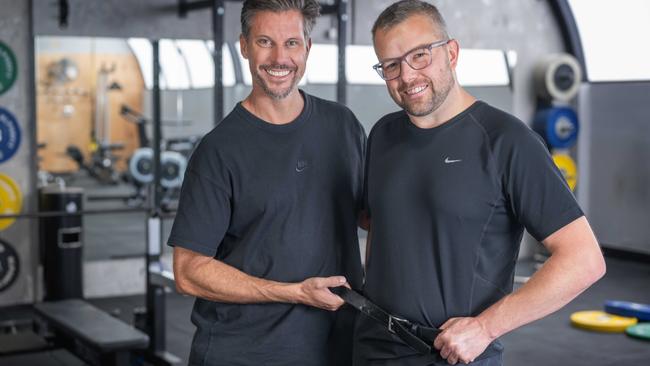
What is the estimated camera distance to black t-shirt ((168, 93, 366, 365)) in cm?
166

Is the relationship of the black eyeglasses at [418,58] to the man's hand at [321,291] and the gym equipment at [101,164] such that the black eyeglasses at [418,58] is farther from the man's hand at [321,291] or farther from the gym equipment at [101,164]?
the gym equipment at [101,164]

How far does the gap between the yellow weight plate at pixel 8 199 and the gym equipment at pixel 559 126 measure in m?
3.99

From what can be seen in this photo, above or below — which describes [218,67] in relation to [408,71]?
above

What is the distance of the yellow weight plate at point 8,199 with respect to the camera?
16.9 feet

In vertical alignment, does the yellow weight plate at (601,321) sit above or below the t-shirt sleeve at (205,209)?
below

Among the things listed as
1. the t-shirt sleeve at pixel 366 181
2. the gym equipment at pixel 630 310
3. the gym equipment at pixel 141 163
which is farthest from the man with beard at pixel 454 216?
the gym equipment at pixel 141 163

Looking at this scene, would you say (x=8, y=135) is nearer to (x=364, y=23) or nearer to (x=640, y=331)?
(x=364, y=23)

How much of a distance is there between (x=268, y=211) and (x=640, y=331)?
3.62 metres

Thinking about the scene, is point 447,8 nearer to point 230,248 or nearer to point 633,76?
point 633,76

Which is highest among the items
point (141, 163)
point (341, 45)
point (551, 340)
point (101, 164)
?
point (341, 45)

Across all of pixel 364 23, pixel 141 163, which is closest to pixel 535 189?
pixel 364 23

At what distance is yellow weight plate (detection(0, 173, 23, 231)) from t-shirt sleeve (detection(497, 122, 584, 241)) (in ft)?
14.3

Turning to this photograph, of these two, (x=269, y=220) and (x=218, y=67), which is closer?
(x=269, y=220)

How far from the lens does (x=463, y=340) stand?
136cm
